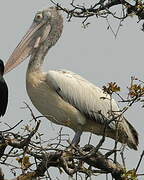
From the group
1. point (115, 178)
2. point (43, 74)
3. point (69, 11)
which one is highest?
point (69, 11)

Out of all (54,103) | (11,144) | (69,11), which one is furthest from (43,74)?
(11,144)

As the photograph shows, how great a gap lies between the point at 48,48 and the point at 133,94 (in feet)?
16.9

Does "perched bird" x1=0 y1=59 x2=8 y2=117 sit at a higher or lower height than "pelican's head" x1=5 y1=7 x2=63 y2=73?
lower

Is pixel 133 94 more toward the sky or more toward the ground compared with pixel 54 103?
more toward the sky

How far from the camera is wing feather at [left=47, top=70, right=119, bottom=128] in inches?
424

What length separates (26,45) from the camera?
12.0 m

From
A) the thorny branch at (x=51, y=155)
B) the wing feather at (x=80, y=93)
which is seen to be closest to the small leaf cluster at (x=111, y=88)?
the thorny branch at (x=51, y=155)

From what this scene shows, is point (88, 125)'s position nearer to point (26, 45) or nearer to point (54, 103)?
point (54, 103)

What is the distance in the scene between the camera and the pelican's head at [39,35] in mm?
11828

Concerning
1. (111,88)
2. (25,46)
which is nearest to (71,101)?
(25,46)

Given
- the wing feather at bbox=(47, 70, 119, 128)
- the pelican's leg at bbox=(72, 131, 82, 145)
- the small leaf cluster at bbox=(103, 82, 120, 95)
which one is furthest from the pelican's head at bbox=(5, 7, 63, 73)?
the small leaf cluster at bbox=(103, 82, 120, 95)

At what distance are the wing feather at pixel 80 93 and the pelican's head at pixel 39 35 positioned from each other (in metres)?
1.00

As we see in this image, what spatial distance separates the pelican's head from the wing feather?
1.00m

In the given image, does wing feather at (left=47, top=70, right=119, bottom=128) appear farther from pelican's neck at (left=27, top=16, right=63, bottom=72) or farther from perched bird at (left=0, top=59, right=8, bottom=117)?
perched bird at (left=0, top=59, right=8, bottom=117)
